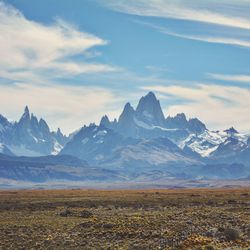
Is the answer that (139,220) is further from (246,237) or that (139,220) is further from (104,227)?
(246,237)

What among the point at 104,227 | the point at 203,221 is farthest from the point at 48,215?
the point at 203,221

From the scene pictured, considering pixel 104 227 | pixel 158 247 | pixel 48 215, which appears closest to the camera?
pixel 158 247

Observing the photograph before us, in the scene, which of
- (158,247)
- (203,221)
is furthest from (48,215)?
(158,247)

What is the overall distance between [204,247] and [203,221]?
1452cm

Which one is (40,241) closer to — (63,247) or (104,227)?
(63,247)

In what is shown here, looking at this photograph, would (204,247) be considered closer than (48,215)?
Yes

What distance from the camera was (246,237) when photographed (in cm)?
3819

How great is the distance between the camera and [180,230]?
4238 cm

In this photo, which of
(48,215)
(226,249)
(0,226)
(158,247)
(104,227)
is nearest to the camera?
(226,249)

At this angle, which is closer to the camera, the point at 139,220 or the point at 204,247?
the point at 204,247

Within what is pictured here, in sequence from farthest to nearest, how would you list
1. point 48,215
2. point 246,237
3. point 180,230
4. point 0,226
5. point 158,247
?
point 48,215
point 0,226
point 180,230
point 246,237
point 158,247

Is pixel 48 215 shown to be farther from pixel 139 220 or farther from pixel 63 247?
pixel 63 247

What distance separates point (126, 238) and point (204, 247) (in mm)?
8149

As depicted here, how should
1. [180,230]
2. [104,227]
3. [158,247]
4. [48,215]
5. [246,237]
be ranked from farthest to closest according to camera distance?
[48,215]
[104,227]
[180,230]
[246,237]
[158,247]
